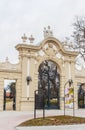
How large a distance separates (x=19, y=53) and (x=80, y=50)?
6286 mm

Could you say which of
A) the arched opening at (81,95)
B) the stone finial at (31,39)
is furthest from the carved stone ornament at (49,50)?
the arched opening at (81,95)

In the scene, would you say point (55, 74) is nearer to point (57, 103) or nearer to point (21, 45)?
point (57, 103)

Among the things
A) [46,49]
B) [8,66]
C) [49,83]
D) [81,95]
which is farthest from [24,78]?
[81,95]

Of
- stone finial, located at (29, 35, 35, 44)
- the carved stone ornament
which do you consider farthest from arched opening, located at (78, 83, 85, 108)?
stone finial, located at (29, 35, 35, 44)

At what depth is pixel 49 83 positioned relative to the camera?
2936 centimetres

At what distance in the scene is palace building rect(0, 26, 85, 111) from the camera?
27.4m

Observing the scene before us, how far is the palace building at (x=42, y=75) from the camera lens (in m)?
27.4

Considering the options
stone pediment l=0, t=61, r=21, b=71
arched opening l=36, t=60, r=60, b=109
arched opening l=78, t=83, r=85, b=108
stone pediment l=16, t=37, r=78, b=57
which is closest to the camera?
stone pediment l=0, t=61, r=21, b=71

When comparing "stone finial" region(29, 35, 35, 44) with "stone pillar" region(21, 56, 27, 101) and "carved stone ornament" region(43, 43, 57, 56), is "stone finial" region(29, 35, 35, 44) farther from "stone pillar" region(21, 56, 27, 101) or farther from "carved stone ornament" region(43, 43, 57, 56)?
"stone pillar" region(21, 56, 27, 101)

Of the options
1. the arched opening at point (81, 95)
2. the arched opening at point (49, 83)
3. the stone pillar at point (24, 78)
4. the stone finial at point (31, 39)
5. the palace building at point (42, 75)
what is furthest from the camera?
the arched opening at point (81, 95)

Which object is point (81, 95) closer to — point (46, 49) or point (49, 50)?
point (49, 50)

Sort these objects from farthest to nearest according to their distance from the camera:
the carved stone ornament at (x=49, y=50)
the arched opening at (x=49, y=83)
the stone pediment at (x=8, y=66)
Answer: the carved stone ornament at (x=49, y=50) < the arched opening at (x=49, y=83) < the stone pediment at (x=8, y=66)

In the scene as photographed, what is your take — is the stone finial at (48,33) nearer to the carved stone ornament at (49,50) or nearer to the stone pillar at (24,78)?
Result: the carved stone ornament at (49,50)

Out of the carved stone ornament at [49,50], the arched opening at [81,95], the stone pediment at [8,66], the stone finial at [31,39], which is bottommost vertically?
the arched opening at [81,95]
